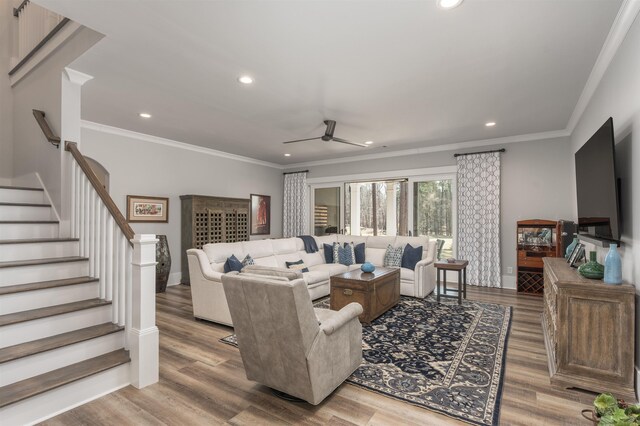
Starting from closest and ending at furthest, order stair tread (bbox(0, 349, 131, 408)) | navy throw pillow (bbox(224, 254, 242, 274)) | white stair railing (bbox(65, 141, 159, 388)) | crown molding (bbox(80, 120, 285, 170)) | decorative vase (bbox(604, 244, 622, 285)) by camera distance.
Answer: stair tread (bbox(0, 349, 131, 408)) → decorative vase (bbox(604, 244, 622, 285)) → white stair railing (bbox(65, 141, 159, 388)) → navy throw pillow (bbox(224, 254, 242, 274)) → crown molding (bbox(80, 120, 285, 170))

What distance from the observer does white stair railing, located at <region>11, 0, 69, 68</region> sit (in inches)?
137

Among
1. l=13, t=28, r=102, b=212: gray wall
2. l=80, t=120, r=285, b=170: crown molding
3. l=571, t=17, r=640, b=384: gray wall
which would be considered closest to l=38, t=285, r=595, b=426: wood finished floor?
l=571, t=17, r=640, b=384: gray wall

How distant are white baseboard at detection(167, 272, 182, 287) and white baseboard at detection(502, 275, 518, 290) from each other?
6.14 meters

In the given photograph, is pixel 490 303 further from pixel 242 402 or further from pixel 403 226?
pixel 242 402

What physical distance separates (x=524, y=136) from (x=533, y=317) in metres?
3.26

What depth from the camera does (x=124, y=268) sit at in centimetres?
264

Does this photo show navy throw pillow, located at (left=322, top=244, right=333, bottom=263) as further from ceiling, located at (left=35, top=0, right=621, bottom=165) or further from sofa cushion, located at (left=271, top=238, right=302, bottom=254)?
ceiling, located at (left=35, top=0, right=621, bottom=165)

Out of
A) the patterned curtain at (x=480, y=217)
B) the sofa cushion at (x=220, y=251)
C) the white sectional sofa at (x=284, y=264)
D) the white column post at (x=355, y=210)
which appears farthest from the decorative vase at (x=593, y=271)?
the white column post at (x=355, y=210)

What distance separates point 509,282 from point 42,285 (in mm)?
6661

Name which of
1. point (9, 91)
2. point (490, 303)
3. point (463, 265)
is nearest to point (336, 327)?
point (463, 265)

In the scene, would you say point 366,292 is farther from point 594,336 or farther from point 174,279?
point 174,279

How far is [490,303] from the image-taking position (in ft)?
15.9

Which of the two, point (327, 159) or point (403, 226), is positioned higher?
point (327, 159)

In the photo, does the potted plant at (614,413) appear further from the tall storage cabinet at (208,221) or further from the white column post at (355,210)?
the white column post at (355,210)
